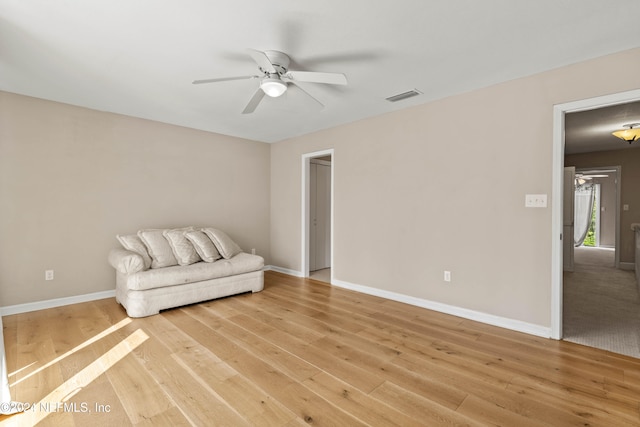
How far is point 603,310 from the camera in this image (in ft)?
11.4

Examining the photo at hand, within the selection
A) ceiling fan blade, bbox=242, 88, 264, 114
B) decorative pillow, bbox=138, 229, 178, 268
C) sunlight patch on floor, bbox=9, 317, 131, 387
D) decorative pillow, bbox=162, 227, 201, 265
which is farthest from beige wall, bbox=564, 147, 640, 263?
sunlight patch on floor, bbox=9, 317, 131, 387

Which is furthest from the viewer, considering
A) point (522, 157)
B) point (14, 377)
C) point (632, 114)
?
point (632, 114)

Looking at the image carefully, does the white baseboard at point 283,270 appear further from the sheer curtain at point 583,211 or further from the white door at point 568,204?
the sheer curtain at point 583,211

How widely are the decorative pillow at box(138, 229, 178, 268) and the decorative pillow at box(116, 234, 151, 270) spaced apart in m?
0.05

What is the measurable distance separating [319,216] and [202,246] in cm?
241

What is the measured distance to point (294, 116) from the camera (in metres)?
4.14

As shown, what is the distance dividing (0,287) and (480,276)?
527 cm

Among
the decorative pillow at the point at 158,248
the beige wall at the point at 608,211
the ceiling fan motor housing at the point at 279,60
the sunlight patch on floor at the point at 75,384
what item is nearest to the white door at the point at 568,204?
the beige wall at the point at 608,211

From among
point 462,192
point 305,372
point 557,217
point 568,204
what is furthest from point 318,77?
point 568,204

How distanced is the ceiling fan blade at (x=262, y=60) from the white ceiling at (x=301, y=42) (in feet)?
0.55

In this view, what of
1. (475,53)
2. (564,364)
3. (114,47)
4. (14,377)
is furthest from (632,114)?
(14,377)

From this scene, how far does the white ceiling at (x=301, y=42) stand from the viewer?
195cm

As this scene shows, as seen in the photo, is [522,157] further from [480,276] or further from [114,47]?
[114,47]

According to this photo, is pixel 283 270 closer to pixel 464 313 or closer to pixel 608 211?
pixel 464 313
